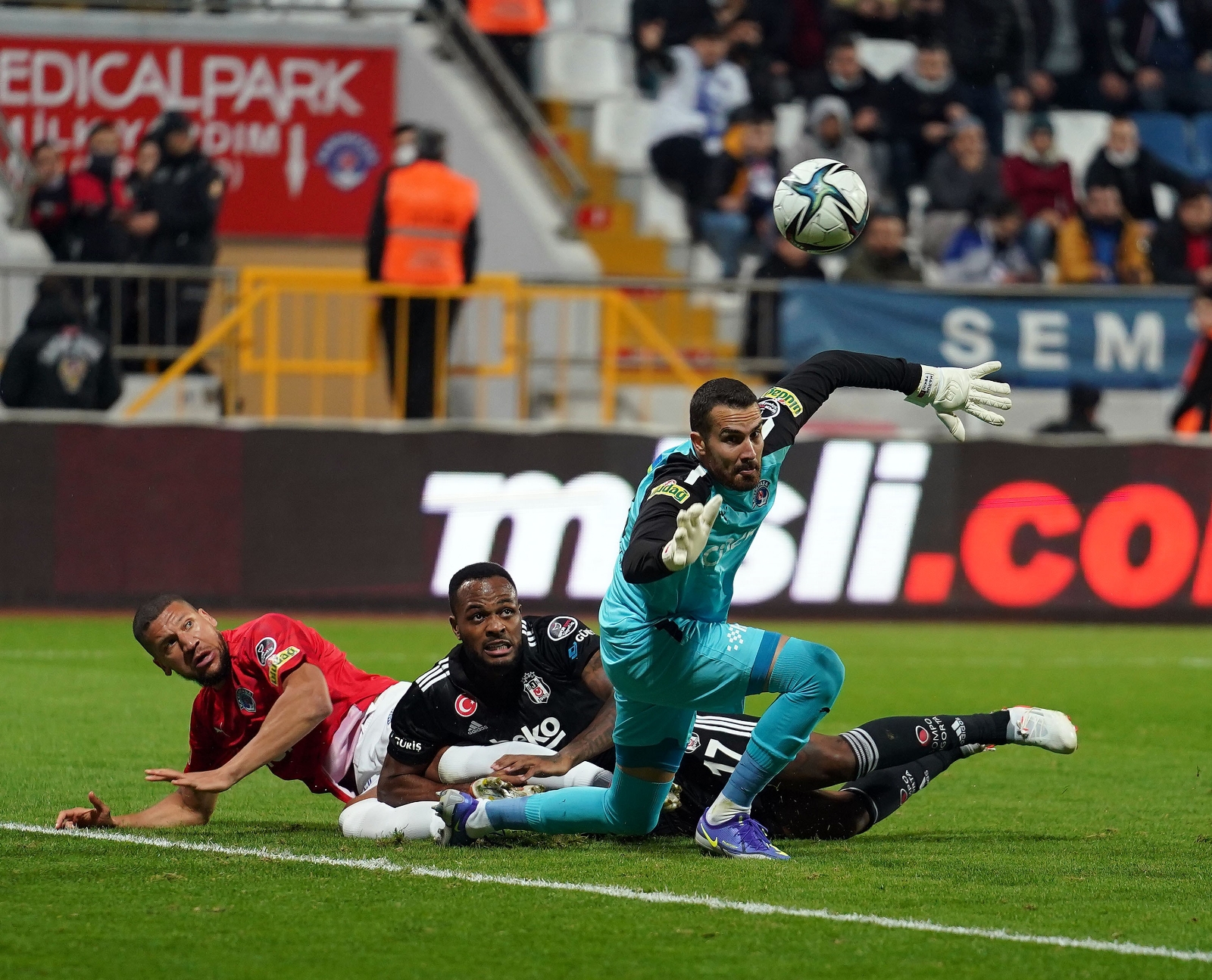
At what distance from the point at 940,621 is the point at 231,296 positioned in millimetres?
6228

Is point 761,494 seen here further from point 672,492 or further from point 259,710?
point 259,710

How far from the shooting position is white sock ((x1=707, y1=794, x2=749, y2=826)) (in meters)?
7.37

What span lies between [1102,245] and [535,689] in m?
13.0

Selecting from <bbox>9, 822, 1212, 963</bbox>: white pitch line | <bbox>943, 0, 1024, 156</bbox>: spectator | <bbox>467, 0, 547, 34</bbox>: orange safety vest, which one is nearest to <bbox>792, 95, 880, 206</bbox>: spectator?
<bbox>943, 0, 1024, 156</bbox>: spectator

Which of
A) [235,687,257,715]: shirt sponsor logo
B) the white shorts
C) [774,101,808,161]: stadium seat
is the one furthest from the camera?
[774,101,808,161]: stadium seat

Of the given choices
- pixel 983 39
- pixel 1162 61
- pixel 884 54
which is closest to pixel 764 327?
pixel 983 39

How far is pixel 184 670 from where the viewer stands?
7781mm

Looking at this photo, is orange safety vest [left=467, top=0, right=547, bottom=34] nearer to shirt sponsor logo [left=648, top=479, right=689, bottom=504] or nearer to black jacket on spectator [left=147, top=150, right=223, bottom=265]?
black jacket on spectator [left=147, top=150, right=223, bottom=265]

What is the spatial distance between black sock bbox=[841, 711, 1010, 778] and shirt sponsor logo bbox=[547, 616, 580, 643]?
44.4 inches

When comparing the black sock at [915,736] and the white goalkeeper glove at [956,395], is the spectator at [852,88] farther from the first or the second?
the black sock at [915,736]

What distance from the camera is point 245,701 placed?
26.0ft

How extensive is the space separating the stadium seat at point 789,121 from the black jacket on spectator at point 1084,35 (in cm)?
316

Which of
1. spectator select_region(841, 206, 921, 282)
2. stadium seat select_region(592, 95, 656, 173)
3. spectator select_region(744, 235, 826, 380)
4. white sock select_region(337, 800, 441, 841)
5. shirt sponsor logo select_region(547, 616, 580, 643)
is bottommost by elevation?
white sock select_region(337, 800, 441, 841)

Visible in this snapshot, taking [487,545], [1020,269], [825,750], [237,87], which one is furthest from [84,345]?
[825,750]
